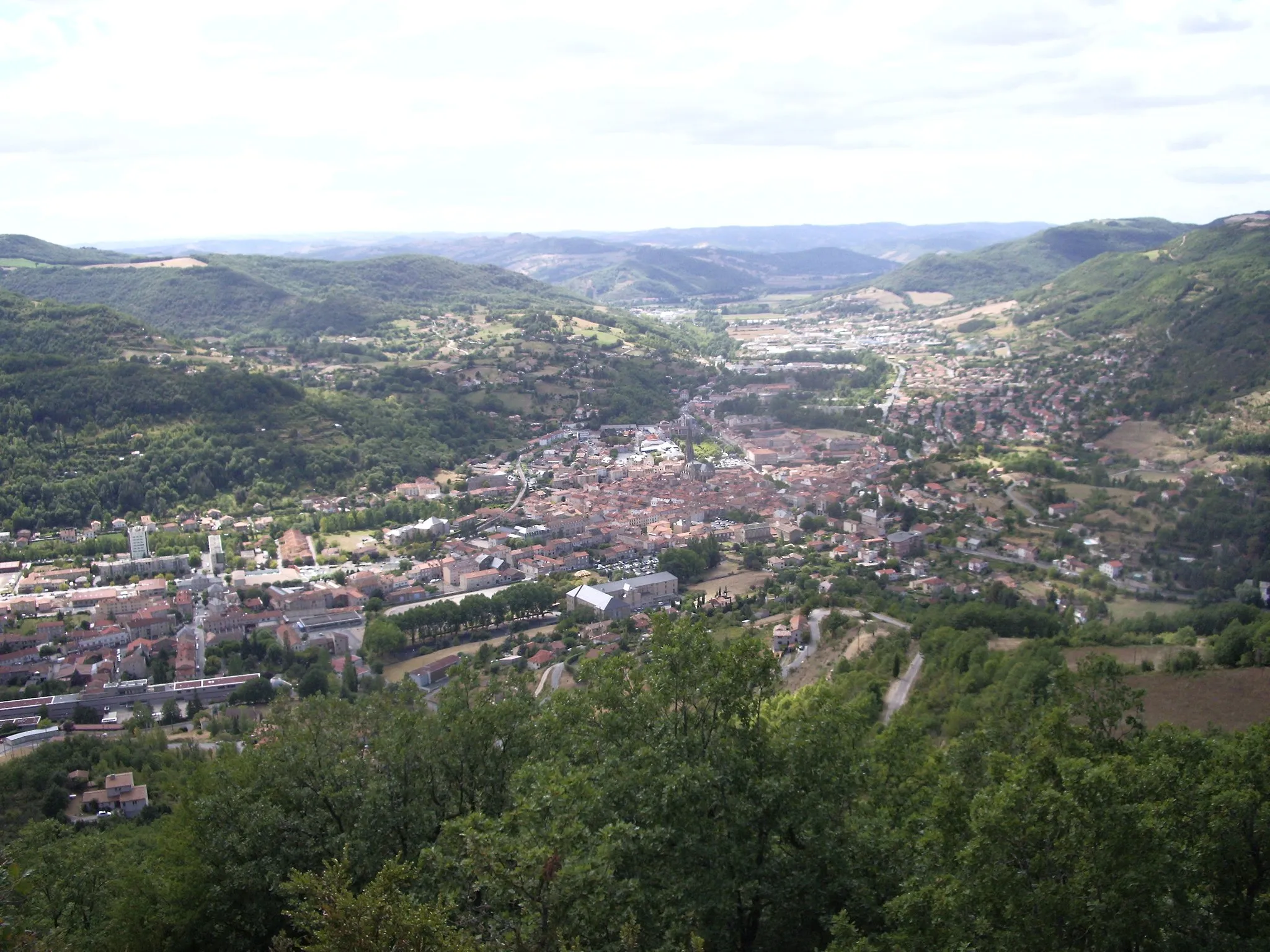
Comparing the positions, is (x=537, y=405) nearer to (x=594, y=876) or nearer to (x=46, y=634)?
(x=46, y=634)

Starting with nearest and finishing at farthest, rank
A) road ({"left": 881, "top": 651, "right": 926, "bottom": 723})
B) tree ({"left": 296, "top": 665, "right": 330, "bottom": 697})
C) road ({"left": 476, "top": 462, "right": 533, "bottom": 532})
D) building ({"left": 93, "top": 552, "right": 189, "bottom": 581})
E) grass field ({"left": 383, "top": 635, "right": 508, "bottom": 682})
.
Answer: road ({"left": 881, "top": 651, "right": 926, "bottom": 723}), tree ({"left": 296, "top": 665, "right": 330, "bottom": 697}), grass field ({"left": 383, "top": 635, "right": 508, "bottom": 682}), building ({"left": 93, "top": 552, "right": 189, "bottom": 581}), road ({"left": 476, "top": 462, "right": 533, "bottom": 532})

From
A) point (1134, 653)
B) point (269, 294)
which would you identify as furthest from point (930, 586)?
point (269, 294)

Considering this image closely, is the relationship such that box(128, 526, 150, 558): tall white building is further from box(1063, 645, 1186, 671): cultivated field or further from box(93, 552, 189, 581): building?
box(1063, 645, 1186, 671): cultivated field

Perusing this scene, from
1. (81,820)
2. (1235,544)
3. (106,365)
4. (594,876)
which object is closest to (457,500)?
(106,365)

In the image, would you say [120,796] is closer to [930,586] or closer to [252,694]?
[252,694]

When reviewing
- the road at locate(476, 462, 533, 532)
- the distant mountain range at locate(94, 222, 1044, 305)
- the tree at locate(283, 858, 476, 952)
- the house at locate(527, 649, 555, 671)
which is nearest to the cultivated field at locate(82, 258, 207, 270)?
the distant mountain range at locate(94, 222, 1044, 305)

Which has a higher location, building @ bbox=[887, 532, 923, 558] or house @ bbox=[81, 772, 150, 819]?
building @ bbox=[887, 532, 923, 558]
